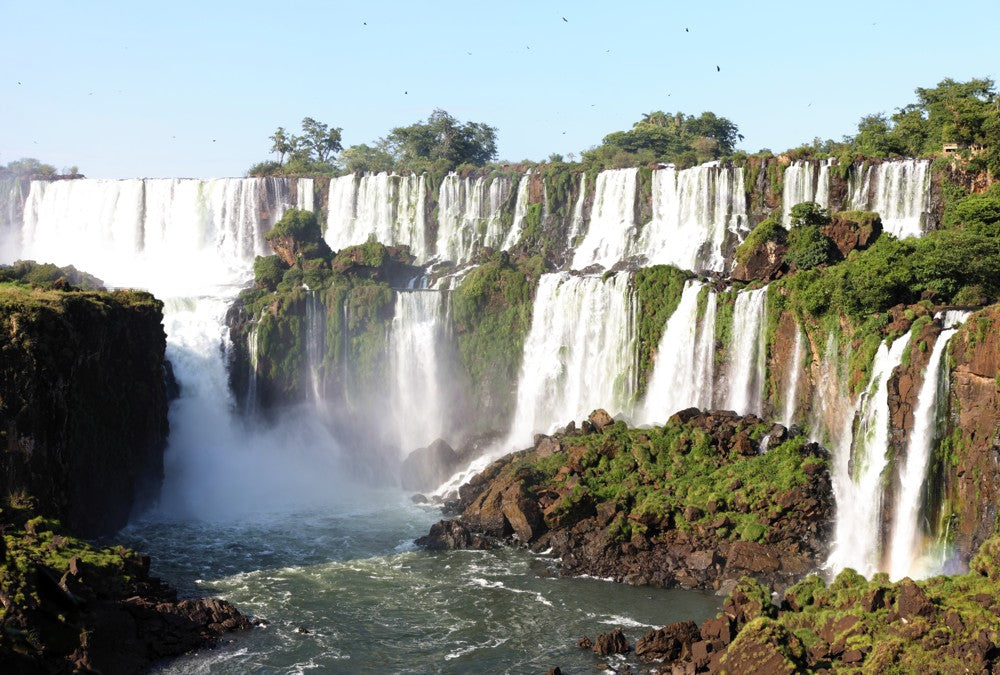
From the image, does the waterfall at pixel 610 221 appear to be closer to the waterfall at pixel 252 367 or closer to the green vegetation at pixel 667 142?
the green vegetation at pixel 667 142

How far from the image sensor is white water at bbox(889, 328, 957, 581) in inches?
1094

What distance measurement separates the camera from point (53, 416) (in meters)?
30.8

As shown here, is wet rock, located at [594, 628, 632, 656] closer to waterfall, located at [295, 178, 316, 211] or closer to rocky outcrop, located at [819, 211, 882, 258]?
rocky outcrop, located at [819, 211, 882, 258]

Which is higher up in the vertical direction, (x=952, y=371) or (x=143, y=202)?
(x=143, y=202)

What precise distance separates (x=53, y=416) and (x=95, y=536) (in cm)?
501

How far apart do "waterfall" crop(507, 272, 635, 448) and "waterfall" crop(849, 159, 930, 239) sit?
12024 millimetres

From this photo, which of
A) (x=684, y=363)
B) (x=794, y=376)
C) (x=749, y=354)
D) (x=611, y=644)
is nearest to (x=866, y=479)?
(x=794, y=376)

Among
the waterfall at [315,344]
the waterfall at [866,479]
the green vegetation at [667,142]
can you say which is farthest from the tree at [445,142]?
the waterfall at [866,479]

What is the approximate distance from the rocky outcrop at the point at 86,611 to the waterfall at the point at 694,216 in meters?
29.5

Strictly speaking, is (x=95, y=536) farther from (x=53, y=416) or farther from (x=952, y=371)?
(x=952, y=371)

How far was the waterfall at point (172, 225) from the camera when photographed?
203ft

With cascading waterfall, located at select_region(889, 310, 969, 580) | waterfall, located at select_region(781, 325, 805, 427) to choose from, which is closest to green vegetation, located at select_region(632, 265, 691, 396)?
→ waterfall, located at select_region(781, 325, 805, 427)

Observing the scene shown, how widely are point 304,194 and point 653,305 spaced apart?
92.9 feet

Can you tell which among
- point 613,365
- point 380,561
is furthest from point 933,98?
point 380,561
